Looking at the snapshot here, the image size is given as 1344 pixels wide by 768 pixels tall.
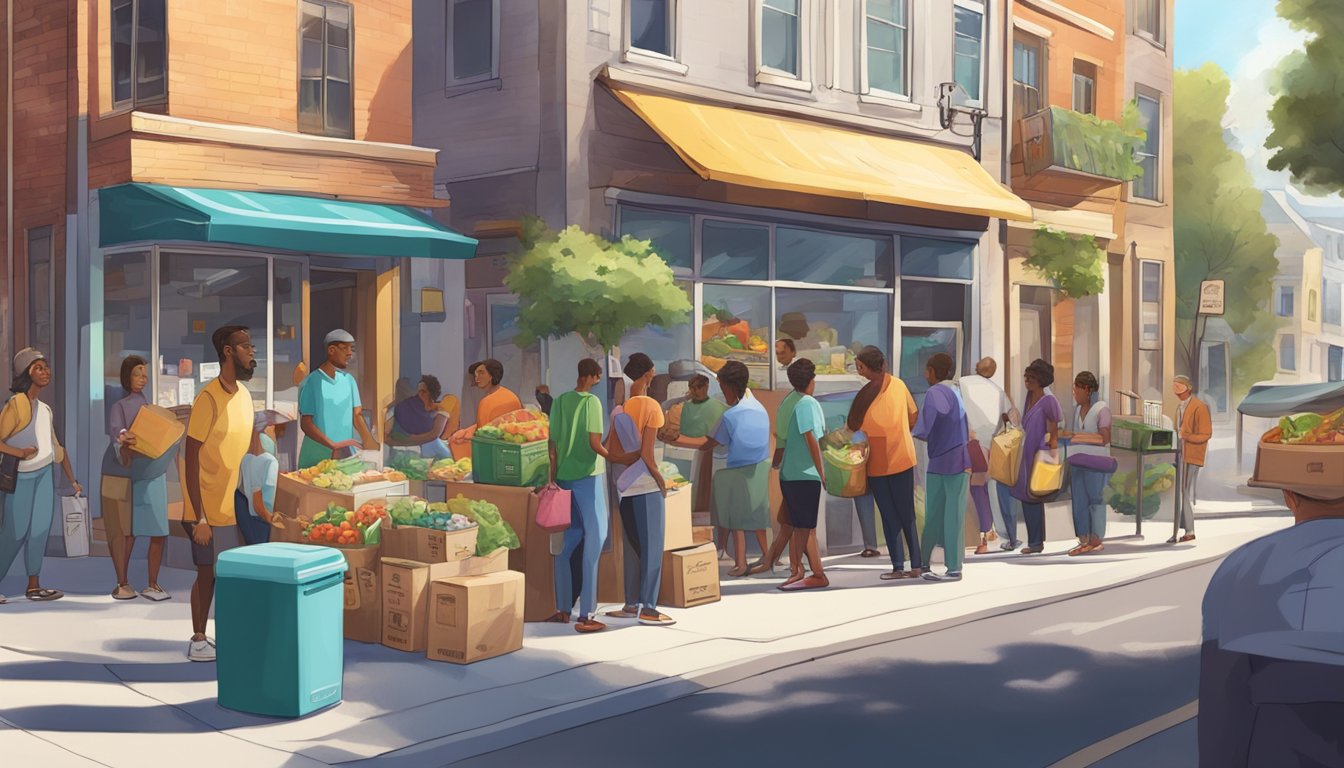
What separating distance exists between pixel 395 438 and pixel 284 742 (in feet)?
24.6

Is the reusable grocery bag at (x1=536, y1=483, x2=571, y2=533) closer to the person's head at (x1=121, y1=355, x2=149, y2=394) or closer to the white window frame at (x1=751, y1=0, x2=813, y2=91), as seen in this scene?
the person's head at (x1=121, y1=355, x2=149, y2=394)

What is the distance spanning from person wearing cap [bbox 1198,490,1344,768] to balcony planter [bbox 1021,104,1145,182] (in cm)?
1905

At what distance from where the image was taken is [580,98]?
49.9ft

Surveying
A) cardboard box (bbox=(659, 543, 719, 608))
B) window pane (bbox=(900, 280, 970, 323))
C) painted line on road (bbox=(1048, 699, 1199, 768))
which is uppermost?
window pane (bbox=(900, 280, 970, 323))

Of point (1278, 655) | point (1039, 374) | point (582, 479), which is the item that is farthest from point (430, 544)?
point (1039, 374)

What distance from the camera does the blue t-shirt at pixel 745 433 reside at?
469 inches

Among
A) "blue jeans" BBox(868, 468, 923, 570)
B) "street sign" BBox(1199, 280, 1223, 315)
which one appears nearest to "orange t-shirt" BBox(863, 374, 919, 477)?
"blue jeans" BBox(868, 468, 923, 570)

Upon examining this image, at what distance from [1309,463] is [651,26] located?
44.2ft

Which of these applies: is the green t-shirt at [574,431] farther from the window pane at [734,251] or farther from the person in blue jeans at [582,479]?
the window pane at [734,251]

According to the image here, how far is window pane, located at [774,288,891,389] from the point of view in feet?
57.3

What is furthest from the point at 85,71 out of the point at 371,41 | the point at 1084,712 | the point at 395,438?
the point at 1084,712

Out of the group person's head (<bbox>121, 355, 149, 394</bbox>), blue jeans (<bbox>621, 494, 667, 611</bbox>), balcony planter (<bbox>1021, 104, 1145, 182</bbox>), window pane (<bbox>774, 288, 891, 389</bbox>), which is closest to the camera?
blue jeans (<bbox>621, 494, 667, 611</bbox>)

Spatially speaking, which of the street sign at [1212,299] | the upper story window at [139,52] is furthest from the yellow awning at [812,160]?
the upper story window at [139,52]

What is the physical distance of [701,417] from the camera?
12391 millimetres
